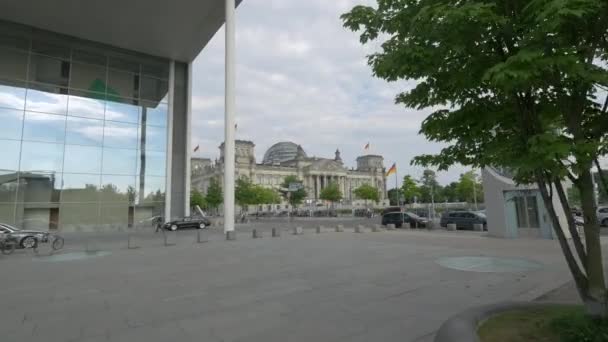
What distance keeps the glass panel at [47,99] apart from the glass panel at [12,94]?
41 centimetres

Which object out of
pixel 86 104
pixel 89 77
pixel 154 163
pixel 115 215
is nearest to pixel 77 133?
pixel 86 104

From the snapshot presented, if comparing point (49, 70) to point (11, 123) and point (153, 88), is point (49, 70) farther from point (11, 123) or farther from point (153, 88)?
point (153, 88)

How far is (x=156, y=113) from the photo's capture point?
36.0 metres

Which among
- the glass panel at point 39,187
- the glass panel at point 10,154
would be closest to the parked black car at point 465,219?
the glass panel at point 39,187

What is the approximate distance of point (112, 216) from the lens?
32.2 meters

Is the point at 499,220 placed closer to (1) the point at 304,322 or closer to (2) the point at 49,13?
(1) the point at 304,322

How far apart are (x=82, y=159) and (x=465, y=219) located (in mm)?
34971

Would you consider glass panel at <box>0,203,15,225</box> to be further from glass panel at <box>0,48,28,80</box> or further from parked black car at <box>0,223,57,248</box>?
glass panel at <box>0,48,28,80</box>

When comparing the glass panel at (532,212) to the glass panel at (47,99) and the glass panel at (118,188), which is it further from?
the glass panel at (47,99)

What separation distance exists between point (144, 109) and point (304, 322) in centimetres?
3540

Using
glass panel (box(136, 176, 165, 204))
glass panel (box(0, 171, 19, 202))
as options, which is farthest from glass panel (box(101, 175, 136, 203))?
glass panel (box(0, 171, 19, 202))

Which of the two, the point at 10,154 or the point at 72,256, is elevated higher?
the point at 10,154

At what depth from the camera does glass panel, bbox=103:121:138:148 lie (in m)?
32.7

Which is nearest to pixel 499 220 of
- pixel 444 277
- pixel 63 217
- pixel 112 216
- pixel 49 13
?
pixel 444 277
